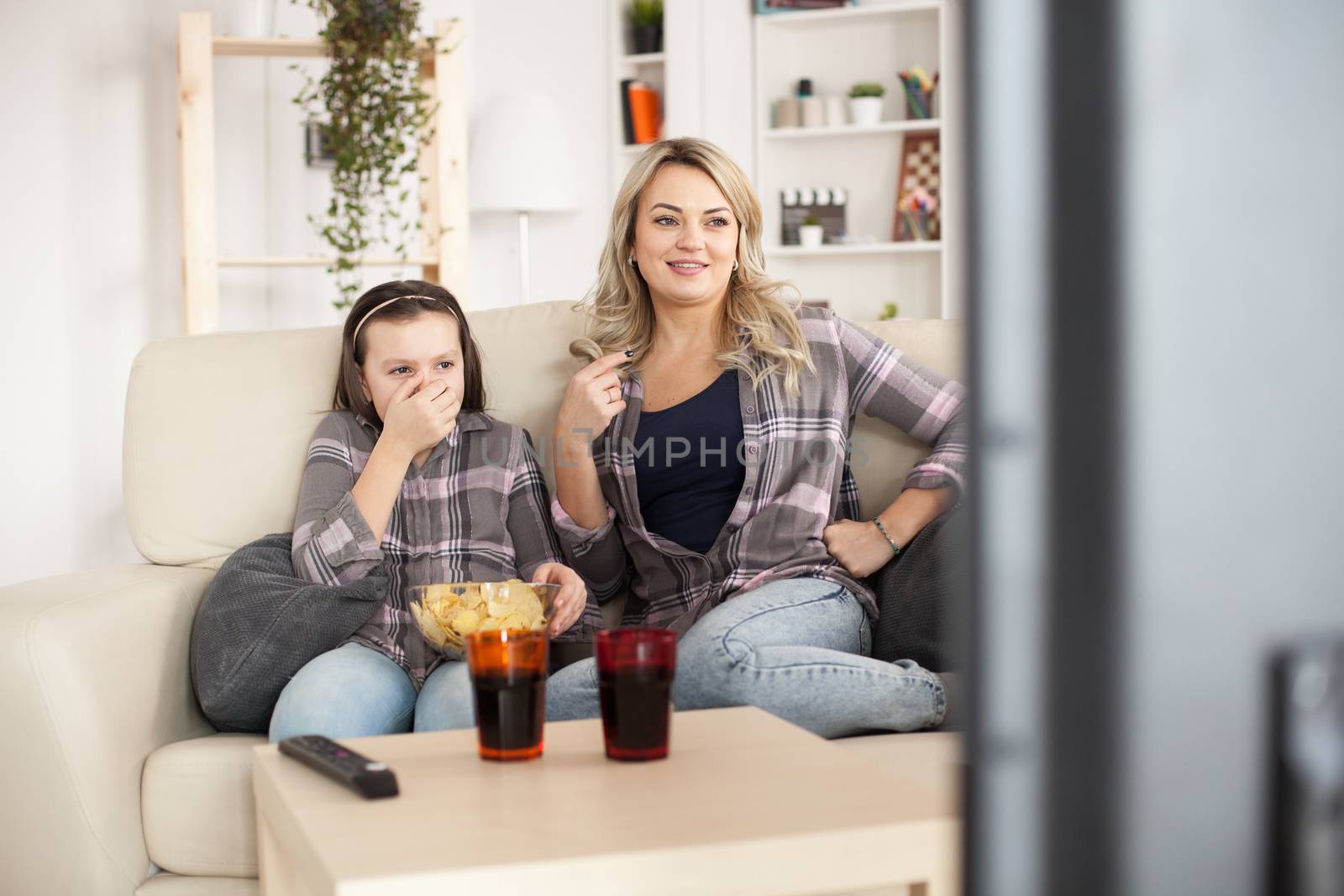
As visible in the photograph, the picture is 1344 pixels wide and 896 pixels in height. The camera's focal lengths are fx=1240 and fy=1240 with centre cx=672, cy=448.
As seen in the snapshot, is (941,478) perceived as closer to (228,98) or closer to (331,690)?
(331,690)

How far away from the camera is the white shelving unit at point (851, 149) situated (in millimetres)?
4547

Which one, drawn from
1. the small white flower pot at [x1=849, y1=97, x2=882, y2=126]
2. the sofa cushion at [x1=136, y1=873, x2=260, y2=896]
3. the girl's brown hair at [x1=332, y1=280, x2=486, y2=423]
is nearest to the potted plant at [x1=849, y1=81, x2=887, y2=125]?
the small white flower pot at [x1=849, y1=97, x2=882, y2=126]

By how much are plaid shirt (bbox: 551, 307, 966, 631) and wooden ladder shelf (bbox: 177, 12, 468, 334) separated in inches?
68.1

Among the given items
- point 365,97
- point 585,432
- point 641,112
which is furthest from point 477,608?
point 641,112

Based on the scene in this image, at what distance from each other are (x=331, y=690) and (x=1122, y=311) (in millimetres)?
1351

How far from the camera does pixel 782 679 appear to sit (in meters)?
1.38

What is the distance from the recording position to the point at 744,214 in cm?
189

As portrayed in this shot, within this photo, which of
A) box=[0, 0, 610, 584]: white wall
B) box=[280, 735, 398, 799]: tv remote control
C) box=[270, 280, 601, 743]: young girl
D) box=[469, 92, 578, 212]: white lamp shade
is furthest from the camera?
box=[469, 92, 578, 212]: white lamp shade

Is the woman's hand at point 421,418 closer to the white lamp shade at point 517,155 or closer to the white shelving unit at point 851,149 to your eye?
the white lamp shade at point 517,155

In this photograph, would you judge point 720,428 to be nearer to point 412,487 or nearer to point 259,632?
point 412,487

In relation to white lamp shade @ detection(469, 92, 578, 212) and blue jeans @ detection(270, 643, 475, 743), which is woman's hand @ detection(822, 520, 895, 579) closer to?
blue jeans @ detection(270, 643, 475, 743)

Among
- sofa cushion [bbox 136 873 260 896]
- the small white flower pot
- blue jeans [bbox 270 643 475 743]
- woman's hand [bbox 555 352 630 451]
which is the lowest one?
sofa cushion [bbox 136 873 260 896]

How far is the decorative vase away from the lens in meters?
4.56

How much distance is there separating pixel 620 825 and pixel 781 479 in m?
0.96
